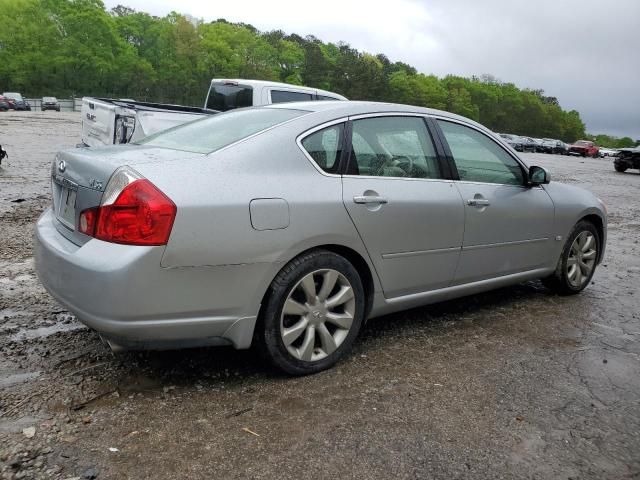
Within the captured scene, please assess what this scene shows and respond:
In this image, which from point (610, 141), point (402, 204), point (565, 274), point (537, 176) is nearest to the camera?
point (402, 204)

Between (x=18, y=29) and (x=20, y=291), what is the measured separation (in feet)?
241

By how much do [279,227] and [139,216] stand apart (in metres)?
0.69

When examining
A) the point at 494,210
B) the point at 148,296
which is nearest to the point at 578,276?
the point at 494,210

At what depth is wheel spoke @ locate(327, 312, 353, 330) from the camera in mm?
3229

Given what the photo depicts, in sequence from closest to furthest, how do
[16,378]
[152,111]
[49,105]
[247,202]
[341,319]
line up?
[247,202] < [16,378] < [341,319] < [152,111] < [49,105]

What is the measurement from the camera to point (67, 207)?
3.05m

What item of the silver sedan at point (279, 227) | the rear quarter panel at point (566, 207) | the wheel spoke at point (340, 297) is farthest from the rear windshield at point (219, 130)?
the rear quarter panel at point (566, 207)

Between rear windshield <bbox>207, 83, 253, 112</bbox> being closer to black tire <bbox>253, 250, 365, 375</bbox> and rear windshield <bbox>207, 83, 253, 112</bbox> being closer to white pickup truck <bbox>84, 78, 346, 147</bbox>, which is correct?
white pickup truck <bbox>84, 78, 346, 147</bbox>

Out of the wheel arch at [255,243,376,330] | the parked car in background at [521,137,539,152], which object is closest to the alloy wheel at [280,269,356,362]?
the wheel arch at [255,243,376,330]

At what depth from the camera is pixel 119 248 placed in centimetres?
262

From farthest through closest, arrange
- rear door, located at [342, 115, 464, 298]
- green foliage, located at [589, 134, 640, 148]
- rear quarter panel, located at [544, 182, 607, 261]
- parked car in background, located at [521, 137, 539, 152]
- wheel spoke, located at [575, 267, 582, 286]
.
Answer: green foliage, located at [589, 134, 640, 148] < parked car in background, located at [521, 137, 539, 152] < wheel spoke, located at [575, 267, 582, 286] < rear quarter panel, located at [544, 182, 607, 261] < rear door, located at [342, 115, 464, 298]

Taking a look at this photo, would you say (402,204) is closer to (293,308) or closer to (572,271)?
(293,308)

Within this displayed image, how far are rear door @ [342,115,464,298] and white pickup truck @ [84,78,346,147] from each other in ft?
13.9

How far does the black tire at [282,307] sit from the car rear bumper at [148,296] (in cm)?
9
